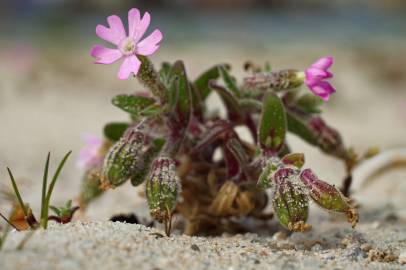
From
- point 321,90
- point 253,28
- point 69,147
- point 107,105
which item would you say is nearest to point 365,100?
point 107,105

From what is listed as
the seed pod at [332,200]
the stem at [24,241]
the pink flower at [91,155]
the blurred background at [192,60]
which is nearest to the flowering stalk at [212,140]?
the seed pod at [332,200]

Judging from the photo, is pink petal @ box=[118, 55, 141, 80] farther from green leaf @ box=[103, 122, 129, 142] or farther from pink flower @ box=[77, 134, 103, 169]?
pink flower @ box=[77, 134, 103, 169]

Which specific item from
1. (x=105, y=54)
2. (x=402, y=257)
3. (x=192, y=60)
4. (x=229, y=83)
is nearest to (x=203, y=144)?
(x=229, y=83)

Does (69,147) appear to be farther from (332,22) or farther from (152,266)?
(332,22)

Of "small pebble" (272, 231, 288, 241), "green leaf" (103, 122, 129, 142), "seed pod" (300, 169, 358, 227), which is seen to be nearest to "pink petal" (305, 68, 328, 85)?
"seed pod" (300, 169, 358, 227)

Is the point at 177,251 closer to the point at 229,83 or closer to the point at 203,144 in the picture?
the point at 203,144

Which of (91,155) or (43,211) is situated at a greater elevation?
(91,155)
